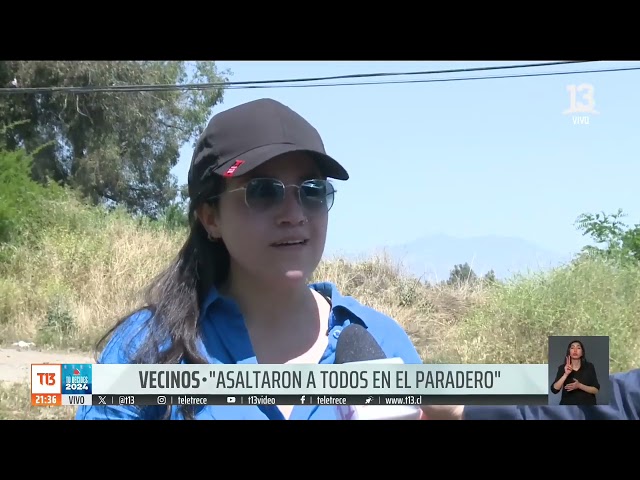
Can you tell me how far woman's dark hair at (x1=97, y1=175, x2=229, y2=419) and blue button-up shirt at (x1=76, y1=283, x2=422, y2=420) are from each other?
3 cm

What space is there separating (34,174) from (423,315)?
1.64m

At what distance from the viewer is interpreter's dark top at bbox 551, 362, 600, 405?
263 cm

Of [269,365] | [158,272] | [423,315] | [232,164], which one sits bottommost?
[269,365]

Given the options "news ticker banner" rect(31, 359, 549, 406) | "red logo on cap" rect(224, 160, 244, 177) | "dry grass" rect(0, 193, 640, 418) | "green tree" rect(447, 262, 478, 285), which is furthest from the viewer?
"green tree" rect(447, 262, 478, 285)

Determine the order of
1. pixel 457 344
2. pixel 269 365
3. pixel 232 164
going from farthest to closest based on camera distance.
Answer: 1. pixel 457 344
2. pixel 269 365
3. pixel 232 164

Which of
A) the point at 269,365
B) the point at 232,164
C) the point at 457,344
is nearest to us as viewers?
the point at 232,164

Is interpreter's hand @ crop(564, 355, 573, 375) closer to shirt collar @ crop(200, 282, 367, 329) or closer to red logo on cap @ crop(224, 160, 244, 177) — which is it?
shirt collar @ crop(200, 282, 367, 329)

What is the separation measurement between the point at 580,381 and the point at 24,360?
2127mm

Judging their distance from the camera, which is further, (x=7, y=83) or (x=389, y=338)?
(x=7, y=83)

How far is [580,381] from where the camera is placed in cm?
263

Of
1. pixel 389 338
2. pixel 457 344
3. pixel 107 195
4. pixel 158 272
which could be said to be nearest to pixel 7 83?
pixel 107 195

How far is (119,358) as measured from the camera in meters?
2.51

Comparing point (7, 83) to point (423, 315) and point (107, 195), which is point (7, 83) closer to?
point (107, 195)

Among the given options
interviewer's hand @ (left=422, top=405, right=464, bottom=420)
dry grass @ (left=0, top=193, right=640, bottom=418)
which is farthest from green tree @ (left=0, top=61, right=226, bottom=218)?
interviewer's hand @ (left=422, top=405, right=464, bottom=420)
